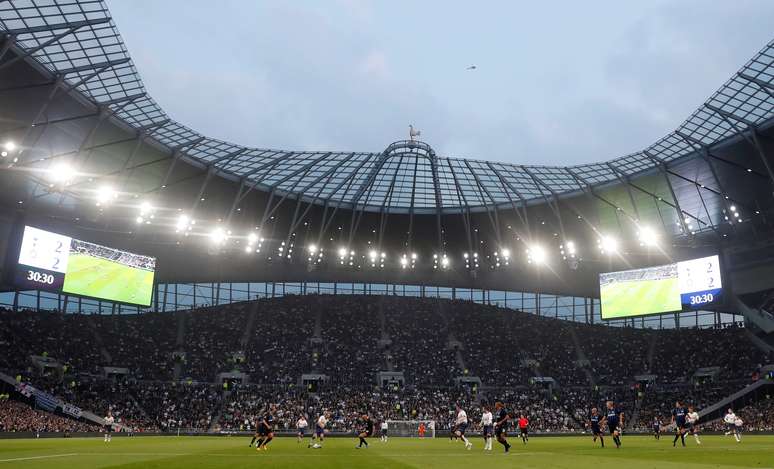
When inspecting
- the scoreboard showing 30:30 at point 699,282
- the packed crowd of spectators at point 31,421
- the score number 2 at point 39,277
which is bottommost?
the packed crowd of spectators at point 31,421

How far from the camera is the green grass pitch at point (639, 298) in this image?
6150 cm

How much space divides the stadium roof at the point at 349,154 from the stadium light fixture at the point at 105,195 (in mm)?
5661

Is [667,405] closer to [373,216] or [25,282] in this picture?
[373,216]

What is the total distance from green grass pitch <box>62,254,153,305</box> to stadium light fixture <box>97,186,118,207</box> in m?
6.70

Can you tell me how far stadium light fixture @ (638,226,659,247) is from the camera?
59188 millimetres

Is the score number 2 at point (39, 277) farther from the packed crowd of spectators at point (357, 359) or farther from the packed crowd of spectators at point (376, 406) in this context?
the packed crowd of spectators at point (376, 406)

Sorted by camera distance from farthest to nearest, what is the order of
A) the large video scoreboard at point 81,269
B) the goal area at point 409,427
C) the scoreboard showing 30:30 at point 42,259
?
the goal area at point 409,427, the large video scoreboard at point 81,269, the scoreboard showing 30:30 at point 42,259

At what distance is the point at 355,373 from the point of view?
216 ft

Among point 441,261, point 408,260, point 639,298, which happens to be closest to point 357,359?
point 408,260

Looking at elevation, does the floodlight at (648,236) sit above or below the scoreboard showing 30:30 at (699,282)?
above

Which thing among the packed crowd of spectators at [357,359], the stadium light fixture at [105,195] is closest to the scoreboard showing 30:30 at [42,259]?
the stadium light fixture at [105,195]

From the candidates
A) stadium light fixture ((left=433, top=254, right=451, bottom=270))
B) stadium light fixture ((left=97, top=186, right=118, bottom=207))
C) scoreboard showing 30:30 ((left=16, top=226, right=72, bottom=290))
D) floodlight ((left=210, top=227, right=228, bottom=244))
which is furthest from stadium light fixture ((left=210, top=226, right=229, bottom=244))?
stadium light fixture ((left=433, top=254, right=451, bottom=270))

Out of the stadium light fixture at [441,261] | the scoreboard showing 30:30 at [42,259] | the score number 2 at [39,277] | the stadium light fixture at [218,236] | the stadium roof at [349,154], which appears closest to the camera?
the stadium roof at [349,154]

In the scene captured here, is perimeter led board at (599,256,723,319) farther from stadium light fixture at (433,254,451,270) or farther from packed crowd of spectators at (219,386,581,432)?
stadium light fixture at (433,254,451,270)
